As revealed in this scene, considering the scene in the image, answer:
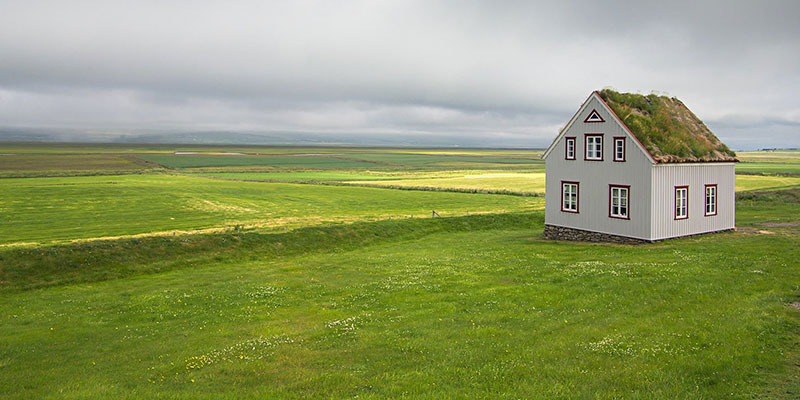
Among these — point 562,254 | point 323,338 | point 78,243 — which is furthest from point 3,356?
point 562,254

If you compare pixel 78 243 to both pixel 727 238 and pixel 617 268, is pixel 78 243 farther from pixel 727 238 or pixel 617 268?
pixel 727 238

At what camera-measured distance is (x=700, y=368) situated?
16.5m

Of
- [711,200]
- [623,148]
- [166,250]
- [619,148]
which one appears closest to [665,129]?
[619,148]

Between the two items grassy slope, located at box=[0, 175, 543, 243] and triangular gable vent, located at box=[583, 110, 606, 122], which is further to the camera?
grassy slope, located at box=[0, 175, 543, 243]

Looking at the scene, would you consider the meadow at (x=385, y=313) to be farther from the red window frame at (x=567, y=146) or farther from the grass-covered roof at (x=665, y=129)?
the red window frame at (x=567, y=146)

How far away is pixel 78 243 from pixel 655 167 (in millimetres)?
40962

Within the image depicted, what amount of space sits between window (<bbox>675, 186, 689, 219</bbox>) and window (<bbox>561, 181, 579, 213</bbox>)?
24.5 ft

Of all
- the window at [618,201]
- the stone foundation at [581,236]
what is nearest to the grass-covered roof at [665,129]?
the window at [618,201]

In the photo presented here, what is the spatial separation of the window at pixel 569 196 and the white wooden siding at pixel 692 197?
693 centimetres

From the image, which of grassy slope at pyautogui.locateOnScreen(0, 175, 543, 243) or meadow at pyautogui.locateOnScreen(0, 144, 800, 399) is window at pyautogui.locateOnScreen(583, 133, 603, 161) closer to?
meadow at pyautogui.locateOnScreen(0, 144, 800, 399)

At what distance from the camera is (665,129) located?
47.4 metres

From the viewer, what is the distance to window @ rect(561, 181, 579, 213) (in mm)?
48688

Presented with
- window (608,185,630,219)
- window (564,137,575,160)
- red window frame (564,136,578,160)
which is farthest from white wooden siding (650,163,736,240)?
window (564,137,575,160)

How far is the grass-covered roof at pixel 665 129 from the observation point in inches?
1756
